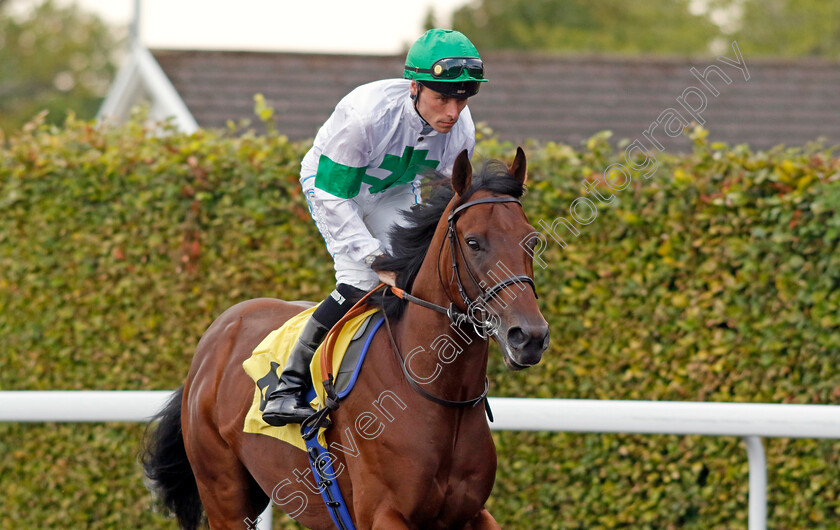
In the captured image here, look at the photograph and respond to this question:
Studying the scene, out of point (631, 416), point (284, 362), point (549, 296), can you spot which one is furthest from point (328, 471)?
point (549, 296)

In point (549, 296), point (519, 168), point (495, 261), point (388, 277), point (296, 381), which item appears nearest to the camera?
point (495, 261)

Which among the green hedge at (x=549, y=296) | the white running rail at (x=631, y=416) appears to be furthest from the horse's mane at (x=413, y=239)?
the green hedge at (x=549, y=296)

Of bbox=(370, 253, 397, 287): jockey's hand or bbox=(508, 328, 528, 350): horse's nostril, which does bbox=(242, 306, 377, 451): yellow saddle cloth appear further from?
bbox=(508, 328, 528, 350): horse's nostril

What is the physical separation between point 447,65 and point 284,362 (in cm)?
122

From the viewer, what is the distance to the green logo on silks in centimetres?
325

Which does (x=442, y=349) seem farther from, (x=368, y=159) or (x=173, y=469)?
(x=173, y=469)

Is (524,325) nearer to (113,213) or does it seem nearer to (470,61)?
(470,61)

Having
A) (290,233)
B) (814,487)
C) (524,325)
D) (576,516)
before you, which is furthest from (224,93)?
(524,325)

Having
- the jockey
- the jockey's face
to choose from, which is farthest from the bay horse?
the jockey's face

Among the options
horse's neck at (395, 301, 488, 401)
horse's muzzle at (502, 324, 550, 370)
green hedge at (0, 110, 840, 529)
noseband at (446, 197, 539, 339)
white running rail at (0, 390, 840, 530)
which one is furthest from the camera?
green hedge at (0, 110, 840, 529)

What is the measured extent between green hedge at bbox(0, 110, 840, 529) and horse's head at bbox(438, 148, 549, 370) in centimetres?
218

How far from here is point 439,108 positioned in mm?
3043

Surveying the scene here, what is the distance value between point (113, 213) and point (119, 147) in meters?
0.39

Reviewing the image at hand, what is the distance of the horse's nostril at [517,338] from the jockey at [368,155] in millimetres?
701
